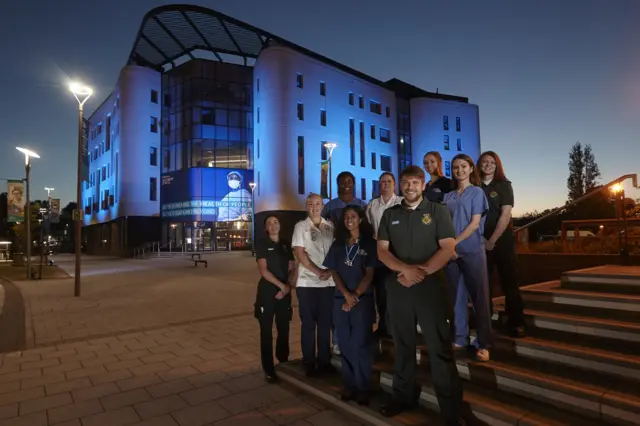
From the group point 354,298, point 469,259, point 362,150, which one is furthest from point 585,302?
point 362,150

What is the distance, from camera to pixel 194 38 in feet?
125

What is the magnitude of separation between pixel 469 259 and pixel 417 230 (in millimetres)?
842

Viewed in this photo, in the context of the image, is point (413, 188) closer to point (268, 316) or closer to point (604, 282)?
point (268, 316)

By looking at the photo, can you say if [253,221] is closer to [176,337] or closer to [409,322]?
[176,337]

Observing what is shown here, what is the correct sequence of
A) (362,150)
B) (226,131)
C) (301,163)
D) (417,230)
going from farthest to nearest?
1. (362,150)
2. (226,131)
3. (301,163)
4. (417,230)

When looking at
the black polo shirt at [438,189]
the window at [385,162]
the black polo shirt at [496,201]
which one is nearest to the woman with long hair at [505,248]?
the black polo shirt at [496,201]

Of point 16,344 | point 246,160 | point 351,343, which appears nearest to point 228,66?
point 246,160

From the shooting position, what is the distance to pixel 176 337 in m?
6.75

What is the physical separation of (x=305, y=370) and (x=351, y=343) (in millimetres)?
1001

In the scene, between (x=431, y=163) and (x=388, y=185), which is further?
(x=388, y=185)

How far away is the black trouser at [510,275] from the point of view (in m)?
4.14

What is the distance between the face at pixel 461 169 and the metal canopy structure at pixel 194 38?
34.3m

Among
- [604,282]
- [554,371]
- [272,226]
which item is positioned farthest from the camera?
[604,282]

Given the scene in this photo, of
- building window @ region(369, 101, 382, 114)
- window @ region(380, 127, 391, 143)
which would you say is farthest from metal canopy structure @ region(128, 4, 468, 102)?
window @ region(380, 127, 391, 143)
